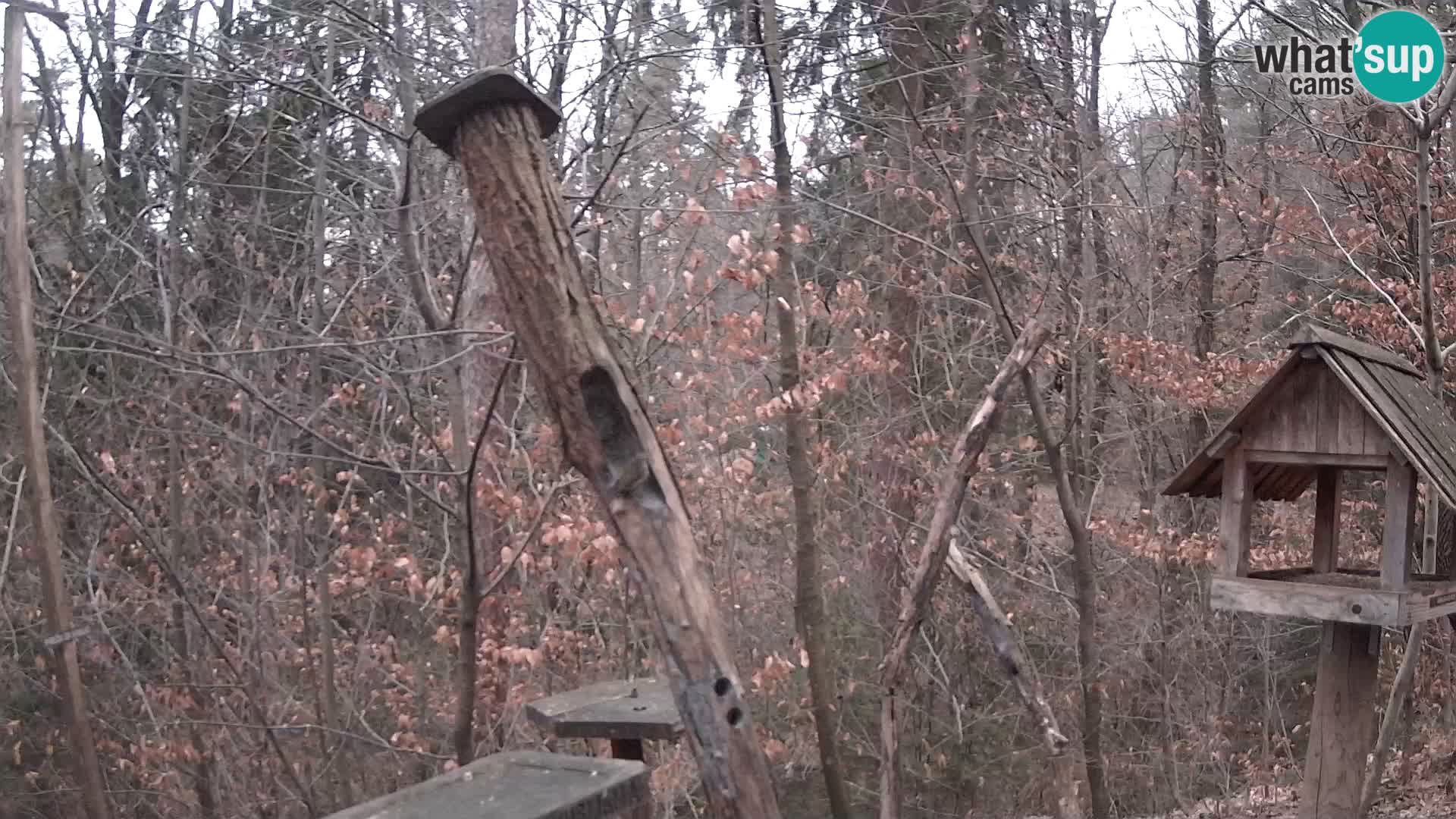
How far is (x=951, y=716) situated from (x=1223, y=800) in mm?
2132

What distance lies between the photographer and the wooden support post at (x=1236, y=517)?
417 cm

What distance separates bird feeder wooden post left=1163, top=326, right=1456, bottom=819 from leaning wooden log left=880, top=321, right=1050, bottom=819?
755 mm

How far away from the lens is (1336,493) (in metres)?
4.49

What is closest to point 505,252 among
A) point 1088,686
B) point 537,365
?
point 537,365

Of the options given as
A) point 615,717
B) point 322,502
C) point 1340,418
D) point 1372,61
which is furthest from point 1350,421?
point 322,502

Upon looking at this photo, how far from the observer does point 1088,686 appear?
7445mm

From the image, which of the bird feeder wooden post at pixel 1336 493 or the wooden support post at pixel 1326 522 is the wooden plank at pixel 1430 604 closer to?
the bird feeder wooden post at pixel 1336 493

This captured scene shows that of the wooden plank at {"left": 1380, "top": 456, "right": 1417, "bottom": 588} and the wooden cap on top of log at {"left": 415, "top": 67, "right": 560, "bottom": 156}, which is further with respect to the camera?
the wooden plank at {"left": 1380, "top": 456, "right": 1417, "bottom": 588}

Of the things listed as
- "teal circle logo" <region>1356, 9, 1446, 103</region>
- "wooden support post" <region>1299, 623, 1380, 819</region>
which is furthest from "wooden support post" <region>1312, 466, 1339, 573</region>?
"teal circle logo" <region>1356, 9, 1446, 103</region>

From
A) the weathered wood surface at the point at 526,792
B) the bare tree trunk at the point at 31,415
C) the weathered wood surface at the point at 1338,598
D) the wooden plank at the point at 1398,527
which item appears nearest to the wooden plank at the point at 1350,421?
the wooden plank at the point at 1398,527

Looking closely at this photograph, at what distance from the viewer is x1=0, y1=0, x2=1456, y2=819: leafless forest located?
5.90 metres

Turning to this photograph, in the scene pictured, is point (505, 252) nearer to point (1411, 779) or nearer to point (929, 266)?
point (929, 266)

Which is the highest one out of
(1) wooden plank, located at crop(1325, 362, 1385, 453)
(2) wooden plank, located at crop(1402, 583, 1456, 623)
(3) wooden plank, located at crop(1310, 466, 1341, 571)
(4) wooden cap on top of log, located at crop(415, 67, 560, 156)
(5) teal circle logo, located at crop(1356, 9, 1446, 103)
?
(5) teal circle logo, located at crop(1356, 9, 1446, 103)

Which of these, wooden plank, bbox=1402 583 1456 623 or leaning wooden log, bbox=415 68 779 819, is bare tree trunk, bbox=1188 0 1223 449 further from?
leaning wooden log, bbox=415 68 779 819
